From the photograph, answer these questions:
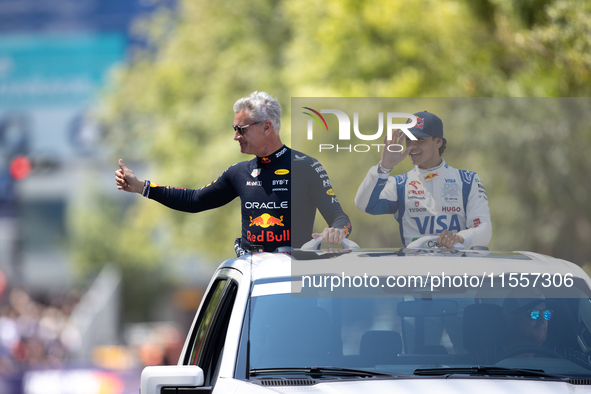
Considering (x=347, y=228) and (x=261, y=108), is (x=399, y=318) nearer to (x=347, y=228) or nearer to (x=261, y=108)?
(x=347, y=228)

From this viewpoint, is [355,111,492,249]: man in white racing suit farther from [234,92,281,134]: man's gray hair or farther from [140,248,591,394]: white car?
[234,92,281,134]: man's gray hair

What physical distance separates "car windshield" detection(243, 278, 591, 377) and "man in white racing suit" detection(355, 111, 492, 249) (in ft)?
1.76

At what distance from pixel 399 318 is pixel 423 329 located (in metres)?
0.13

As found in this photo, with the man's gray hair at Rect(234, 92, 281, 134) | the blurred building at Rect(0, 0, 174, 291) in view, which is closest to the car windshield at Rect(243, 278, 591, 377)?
the man's gray hair at Rect(234, 92, 281, 134)

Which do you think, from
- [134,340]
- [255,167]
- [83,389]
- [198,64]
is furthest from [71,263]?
[255,167]

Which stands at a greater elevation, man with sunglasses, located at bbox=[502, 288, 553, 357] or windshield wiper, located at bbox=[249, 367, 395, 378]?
man with sunglasses, located at bbox=[502, 288, 553, 357]

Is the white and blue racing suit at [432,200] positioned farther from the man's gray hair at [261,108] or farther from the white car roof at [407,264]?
the man's gray hair at [261,108]

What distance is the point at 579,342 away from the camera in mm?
3777

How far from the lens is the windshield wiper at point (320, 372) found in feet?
11.2

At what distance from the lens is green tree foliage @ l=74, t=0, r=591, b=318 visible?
464 inches

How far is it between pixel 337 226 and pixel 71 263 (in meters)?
51.6

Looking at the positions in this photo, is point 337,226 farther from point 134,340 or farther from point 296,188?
point 134,340

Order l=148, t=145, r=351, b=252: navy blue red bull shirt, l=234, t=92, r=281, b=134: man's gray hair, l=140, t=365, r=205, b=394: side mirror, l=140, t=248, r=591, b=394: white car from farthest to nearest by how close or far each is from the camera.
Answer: l=234, t=92, r=281, b=134: man's gray hair < l=148, t=145, r=351, b=252: navy blue red bull shirt < l=140, t=248, r=591, b=394: white car < l=140, t=365, r=205, b=394: side mirror

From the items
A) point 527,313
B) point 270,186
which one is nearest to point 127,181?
point 270,186
